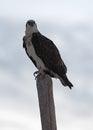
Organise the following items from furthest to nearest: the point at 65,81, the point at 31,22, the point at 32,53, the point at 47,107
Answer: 1. the point at 31,22
2. the point at 32,53
3. the point at 65,81
4. the point at 47,107

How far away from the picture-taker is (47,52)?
9742 millimetres

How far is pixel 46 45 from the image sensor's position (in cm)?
976

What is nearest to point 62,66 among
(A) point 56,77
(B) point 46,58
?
(A) point 56,77

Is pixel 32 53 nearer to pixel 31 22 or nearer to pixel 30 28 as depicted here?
pixel 30 28

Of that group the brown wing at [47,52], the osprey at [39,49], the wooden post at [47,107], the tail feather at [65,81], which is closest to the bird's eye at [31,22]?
the osprey at [39,49]

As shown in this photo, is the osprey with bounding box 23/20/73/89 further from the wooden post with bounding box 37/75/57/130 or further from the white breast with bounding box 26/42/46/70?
the wooden post with bounding box 37/75/57/130

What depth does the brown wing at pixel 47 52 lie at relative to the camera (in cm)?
905

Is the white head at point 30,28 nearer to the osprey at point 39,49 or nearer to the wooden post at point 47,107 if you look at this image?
the osprey at point 39,49

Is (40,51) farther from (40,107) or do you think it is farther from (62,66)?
(40,107)

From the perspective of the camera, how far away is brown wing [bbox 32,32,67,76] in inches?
356

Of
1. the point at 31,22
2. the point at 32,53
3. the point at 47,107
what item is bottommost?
the point at 47,107

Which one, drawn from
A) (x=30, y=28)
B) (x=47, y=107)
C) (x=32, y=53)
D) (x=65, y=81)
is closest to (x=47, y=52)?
(x=32, y=53)

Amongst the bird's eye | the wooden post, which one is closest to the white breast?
the bird's eye

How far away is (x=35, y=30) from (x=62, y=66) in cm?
141
